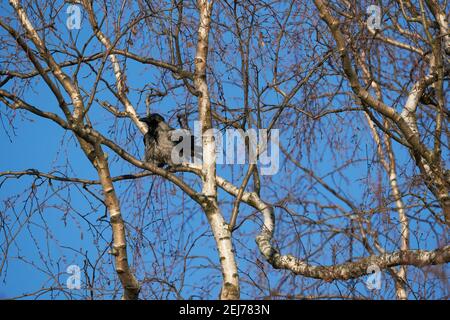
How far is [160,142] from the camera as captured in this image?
334 inches

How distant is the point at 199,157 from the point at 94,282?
3.02 metres

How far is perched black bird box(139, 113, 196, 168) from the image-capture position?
318 inches

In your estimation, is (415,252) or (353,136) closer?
(415,252)

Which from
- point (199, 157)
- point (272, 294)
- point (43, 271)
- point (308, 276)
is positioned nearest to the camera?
point (272, 294)

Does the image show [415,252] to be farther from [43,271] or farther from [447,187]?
[43,271]

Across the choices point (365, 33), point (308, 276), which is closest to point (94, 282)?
point (308, 276)

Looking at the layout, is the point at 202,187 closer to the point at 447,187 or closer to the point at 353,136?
Result: the point at 353,136

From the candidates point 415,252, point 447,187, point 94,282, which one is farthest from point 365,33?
point 94,282

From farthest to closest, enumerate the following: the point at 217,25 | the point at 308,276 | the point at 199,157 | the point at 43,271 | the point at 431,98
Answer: the point at 199,157 → the point at 431,98 → the point at 217,25 → the point at 308,276 → the point at 43,271

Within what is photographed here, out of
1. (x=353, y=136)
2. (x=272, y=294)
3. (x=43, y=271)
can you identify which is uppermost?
(x=353, y=136)

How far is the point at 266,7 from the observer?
241 inches

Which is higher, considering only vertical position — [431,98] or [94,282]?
[431,98]

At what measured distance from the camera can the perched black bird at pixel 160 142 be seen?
8086 mm

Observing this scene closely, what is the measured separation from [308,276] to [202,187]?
1.01m
